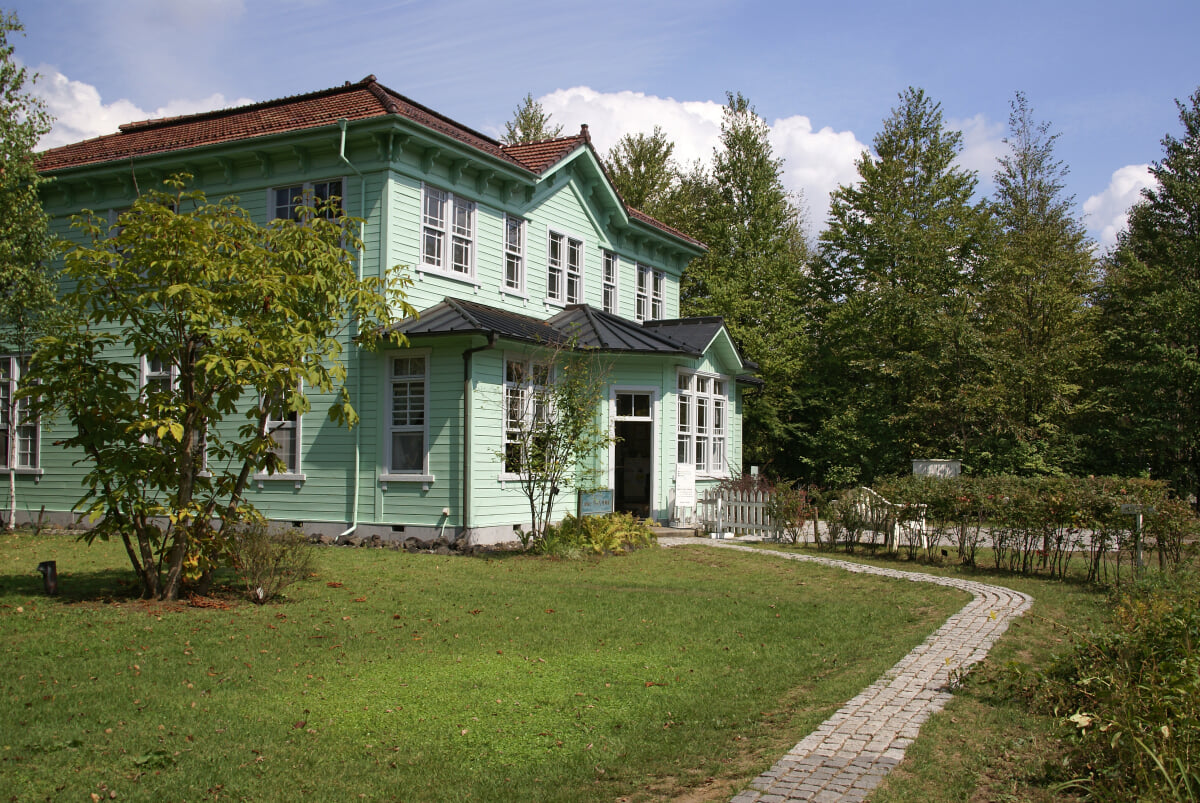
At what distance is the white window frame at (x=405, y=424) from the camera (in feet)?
52.5

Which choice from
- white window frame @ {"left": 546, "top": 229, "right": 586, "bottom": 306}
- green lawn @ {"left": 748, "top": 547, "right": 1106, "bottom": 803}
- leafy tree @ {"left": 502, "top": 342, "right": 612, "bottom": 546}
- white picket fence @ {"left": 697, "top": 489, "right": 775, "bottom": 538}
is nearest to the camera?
green lawn @ {"left": 748, "top": 547, "right": 1106, "bottom": 803}

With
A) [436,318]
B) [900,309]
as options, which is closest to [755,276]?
[900,309]

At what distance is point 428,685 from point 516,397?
10.4 meters

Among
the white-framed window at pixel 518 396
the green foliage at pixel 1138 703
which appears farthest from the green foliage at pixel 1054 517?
the white-framed window at pixel 518 396

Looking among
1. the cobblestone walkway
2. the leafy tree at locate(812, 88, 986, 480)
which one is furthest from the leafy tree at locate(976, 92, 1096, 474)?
the cobblestone walkway

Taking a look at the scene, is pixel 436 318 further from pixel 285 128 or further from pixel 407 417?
pixel 285 128

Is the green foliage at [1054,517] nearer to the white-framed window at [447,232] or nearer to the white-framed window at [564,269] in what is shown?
the white-framed window at [564,269]

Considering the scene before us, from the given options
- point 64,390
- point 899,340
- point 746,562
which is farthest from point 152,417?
point 899,340

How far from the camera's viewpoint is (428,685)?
22.1 ft

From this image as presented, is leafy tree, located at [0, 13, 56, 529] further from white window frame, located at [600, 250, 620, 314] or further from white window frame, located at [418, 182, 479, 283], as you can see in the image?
white window frame, located at [600, 250, 620, 314]

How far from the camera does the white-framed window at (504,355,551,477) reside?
16.2m

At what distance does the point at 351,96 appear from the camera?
17.8 metres

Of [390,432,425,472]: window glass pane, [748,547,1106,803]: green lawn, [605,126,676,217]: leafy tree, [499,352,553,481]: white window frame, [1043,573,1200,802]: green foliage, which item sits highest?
[605,126,676,217]: leafy tree

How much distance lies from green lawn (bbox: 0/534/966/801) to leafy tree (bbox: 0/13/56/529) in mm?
7354
